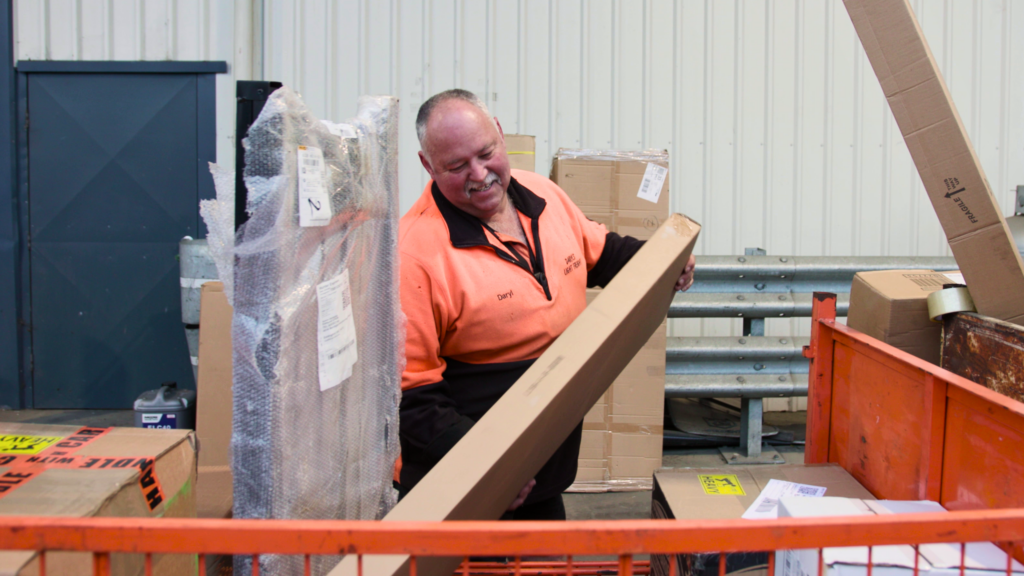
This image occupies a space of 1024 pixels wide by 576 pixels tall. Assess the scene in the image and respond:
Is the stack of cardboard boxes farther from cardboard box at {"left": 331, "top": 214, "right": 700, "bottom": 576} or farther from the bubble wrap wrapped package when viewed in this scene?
the bubble wrap wrapped package

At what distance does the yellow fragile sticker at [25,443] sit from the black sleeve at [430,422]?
2.28 feet

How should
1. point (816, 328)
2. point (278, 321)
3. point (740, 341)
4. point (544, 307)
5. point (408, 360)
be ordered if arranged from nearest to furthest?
1. point (278, 321)
2. point (408, 360)
3. point (544, 307)
4. point (816, 328)
5. point (740, 341)

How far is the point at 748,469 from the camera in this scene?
171 centimetres

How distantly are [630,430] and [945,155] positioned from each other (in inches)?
→ 84.1

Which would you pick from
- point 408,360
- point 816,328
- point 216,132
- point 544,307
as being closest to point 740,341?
point 816,328

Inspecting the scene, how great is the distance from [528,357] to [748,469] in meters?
0.70

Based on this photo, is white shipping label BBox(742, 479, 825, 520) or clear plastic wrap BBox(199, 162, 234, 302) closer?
clear plastic wrap BBox(199, 162, 234, 302)

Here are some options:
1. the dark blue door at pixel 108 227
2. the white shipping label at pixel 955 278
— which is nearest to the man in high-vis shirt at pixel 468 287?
the white shipping label at pixel 955 278

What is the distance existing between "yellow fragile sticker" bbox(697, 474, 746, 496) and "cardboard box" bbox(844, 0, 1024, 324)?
2.58 feet

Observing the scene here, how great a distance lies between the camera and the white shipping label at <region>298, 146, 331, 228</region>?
97 centimetres

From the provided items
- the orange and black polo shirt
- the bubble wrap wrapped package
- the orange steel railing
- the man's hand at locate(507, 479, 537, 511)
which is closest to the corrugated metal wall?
the orange and black polo shirt

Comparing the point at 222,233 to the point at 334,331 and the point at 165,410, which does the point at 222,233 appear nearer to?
the point at 334,331

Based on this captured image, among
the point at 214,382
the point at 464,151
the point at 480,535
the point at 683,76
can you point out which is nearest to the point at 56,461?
the point at 480,535

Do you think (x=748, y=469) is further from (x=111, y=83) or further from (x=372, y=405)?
(x=111, y=83)
